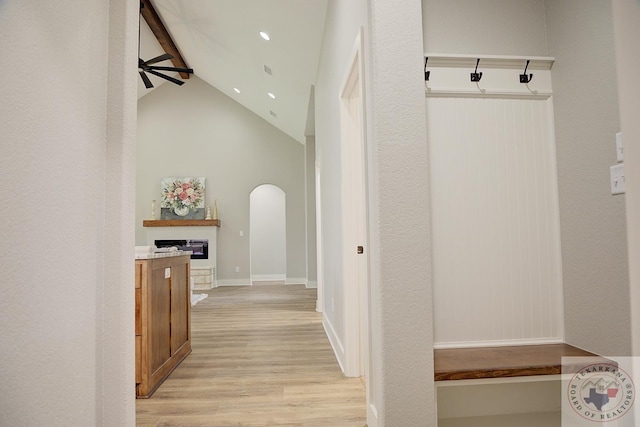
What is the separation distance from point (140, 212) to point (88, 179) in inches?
321

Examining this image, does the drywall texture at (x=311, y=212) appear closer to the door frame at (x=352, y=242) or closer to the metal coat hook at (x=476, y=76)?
the door frame at (x=352, y=242)

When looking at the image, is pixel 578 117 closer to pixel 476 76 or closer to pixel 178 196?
pixel 476 76

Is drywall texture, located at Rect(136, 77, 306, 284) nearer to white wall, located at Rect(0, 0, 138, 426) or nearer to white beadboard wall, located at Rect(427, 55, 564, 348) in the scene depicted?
white beadboard wall, located at Rect(427, 55, 564, 348)

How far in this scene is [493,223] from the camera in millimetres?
2146

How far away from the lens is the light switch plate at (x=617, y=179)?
68.4 inches

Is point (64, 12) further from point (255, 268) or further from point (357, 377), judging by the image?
point (255, 268)

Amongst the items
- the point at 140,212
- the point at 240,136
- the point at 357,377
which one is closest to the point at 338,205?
the point at 357,377

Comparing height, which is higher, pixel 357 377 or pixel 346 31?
pixel 346 31

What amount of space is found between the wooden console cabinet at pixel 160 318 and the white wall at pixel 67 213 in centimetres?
116

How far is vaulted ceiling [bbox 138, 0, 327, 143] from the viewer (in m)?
4.45

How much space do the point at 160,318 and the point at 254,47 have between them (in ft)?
13.2

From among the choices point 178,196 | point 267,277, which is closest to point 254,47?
point 178,196

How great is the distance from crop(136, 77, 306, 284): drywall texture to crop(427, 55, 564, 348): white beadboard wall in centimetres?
704

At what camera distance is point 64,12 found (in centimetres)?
125
